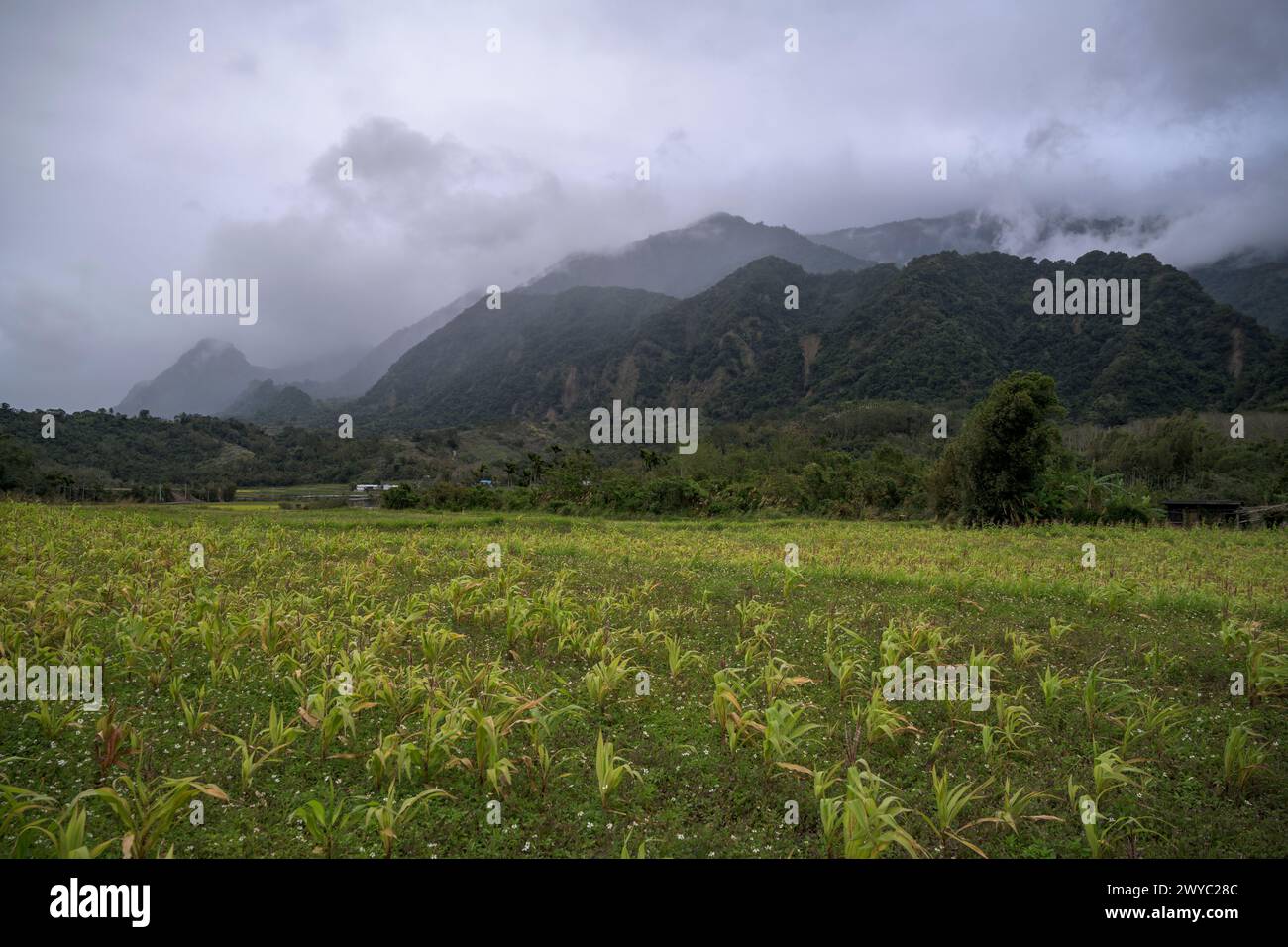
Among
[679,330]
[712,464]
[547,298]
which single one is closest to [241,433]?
[712,464]

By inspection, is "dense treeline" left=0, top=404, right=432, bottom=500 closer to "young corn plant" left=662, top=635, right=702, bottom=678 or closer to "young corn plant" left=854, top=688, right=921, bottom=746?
"young corn plant" left=662, top=635, right=702, bottom=678

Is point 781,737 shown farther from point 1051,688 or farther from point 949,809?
point 1051,688

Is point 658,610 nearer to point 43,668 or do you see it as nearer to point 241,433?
point 43,668

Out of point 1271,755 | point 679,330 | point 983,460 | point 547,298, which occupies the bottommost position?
point 1271,755

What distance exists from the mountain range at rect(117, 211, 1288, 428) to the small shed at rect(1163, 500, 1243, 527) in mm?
36439

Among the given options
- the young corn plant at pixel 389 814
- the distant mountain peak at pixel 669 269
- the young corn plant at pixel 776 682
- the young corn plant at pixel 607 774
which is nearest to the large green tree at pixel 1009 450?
the young corn plant at pixel 776 682

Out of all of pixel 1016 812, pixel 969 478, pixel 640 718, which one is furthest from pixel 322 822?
pixel 969 478

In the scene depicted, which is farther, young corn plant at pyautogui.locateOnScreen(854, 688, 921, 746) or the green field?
young corn plant at pyautogui.locateOnScreen(854, 688, 921, 746)

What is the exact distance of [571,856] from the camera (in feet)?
9.71

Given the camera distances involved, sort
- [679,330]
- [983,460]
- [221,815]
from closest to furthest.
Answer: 1. [221,815]
2. [983,460]
3. [679,330]

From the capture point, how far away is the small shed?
18.4 metres

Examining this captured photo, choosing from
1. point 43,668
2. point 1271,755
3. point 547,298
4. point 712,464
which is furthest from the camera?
point 547,298

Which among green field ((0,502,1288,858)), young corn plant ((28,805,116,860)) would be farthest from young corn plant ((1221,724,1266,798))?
young corn plant ((28,805,116,860))
